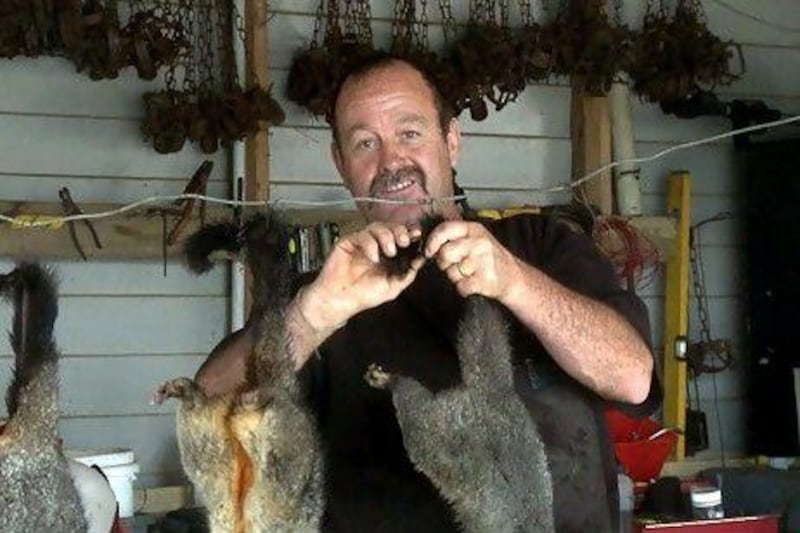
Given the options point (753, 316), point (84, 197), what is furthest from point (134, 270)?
point (753, 316)

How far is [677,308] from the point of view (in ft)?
16.3

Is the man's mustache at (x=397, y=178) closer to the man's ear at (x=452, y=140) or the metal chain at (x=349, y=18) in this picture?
the man's ear at (x=452, y=140)

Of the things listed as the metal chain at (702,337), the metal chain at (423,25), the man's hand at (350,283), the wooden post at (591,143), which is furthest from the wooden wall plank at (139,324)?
the man's hand at (350,283)

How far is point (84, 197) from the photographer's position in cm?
440

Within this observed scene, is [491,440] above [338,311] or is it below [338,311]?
below

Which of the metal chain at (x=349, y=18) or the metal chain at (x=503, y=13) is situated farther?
the metal chain at (x=503, y=13)

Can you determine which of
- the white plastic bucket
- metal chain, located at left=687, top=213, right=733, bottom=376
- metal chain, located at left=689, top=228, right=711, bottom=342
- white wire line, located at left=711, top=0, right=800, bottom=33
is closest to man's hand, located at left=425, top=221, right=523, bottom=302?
the white plastic bucket

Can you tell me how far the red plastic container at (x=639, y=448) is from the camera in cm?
437

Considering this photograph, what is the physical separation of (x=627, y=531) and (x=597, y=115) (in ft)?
5.10

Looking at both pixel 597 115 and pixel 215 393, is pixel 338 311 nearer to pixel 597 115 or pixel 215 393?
pixel 215 393

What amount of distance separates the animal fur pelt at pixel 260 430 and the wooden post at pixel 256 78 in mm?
2520

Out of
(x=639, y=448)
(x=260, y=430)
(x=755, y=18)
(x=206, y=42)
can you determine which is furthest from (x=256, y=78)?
(x=260, y=430)

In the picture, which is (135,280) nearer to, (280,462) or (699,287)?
(699,287)

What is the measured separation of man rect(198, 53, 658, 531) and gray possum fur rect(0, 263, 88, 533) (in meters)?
0.34
